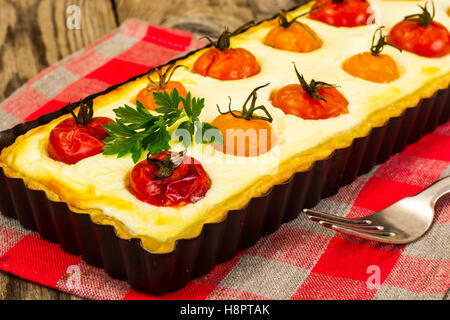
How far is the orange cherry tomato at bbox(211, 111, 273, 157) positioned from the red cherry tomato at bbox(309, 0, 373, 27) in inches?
54.2

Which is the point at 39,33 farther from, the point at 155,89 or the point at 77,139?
the point at 77,139

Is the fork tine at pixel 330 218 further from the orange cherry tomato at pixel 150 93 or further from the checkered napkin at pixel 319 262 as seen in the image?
the orange cherry tomato at pixel 150 93

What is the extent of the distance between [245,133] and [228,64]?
681 millimetres

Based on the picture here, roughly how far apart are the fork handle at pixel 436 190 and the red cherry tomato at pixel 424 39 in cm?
84

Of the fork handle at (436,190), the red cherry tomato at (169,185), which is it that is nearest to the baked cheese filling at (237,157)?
the red cherry tomato at (169,185)

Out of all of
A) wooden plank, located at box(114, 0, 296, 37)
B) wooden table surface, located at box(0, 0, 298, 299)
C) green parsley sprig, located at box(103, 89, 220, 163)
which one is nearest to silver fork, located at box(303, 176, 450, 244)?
green parsley sprig, located at box(103, 89, 220, 163)

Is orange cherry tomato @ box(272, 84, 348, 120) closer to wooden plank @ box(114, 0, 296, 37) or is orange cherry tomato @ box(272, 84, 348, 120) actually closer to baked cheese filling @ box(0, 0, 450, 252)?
baked cheese filling @ box(0, 0, 450, 252)

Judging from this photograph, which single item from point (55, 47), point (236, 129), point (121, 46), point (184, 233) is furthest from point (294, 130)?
point (55, 47)

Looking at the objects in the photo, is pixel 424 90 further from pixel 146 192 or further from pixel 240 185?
pixel 146 192

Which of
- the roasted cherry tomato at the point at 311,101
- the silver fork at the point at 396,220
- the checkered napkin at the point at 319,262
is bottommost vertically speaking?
the checkered napkin at the point at 319,262

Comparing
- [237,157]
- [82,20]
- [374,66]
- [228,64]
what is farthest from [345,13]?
[82,20]

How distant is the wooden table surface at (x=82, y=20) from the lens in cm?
417

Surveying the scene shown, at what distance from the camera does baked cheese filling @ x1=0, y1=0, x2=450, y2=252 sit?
7.43ft

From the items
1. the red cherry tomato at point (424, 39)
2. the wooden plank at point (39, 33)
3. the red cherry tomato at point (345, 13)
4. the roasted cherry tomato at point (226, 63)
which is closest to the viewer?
the roasted cherry tomato at point (226, 63)
